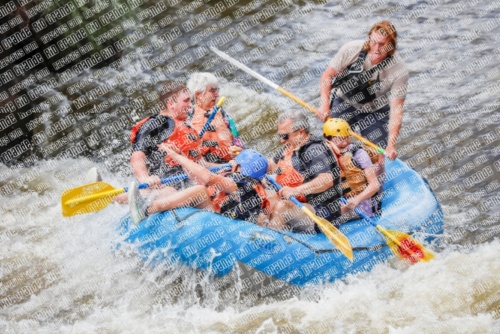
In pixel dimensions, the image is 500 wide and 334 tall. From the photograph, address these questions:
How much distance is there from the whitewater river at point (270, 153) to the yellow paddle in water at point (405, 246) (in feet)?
0.82

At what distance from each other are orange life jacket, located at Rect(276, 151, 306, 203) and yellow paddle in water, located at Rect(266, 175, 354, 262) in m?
0.11

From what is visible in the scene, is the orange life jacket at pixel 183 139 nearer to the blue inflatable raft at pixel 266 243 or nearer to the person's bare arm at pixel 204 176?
the person's bare arm at pixel 204 176

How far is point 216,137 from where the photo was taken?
18.1 feet

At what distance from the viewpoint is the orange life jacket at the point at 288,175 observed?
4609 millimetres

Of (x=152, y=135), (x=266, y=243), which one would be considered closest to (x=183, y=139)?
(x=152, y=135)

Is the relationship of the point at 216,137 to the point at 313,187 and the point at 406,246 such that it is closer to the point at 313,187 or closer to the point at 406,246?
Answer: the point at 313,187

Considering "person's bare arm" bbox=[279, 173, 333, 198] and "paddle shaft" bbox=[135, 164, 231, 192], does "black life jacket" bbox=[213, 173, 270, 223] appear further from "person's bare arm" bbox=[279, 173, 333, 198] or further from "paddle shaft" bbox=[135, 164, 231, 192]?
"paddle shaft" bbox=[135, 164, 231, 192]

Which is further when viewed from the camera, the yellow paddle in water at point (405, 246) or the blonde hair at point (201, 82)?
the blonde hair at point (201, 82)

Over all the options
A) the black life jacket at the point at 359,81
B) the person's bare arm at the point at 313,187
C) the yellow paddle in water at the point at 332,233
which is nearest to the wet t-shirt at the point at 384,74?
the black life jacket at the point at 359,81

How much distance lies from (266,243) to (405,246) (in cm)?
98

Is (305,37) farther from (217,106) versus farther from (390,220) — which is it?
(390,220)

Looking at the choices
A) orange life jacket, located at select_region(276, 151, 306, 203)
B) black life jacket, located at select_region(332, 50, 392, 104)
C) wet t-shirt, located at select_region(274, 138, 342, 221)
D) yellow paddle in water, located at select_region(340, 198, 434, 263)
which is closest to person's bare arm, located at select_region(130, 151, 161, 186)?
orange life jacket, located at select_region(276, 151, 306, 203)

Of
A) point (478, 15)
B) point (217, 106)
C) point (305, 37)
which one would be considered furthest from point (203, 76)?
point (478, 15)

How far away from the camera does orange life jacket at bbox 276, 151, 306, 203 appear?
4.61m
